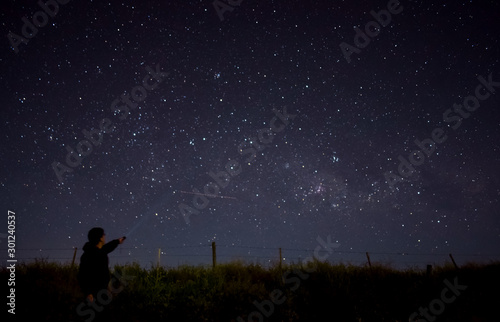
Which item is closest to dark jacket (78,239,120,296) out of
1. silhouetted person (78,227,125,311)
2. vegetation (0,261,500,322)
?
silhouetted person (78,227,125,311)

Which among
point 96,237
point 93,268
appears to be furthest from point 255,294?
point 96,237

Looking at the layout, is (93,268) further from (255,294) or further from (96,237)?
(255,294)

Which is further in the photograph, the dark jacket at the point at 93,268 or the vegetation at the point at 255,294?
the vegetation at the point at 255,294

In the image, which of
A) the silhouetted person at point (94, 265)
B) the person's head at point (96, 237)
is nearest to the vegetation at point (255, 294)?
the silhouetted person at point (94, 265)

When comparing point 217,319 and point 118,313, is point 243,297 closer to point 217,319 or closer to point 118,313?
point 217,319

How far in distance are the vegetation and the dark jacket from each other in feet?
3.67

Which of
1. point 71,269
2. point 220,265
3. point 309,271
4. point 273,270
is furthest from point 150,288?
point 309,271

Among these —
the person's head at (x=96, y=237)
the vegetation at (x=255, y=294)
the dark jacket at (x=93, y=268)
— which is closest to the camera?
the dark jacket at (x=93, y=268)

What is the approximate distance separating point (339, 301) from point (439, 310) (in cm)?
291

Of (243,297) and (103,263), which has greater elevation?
(103,263)

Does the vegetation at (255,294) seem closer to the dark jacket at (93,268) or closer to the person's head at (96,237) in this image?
the dark jacket at (93,268)

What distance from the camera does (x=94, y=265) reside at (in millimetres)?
5348

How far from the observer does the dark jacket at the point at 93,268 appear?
532 cm

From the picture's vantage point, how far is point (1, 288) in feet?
24.8
